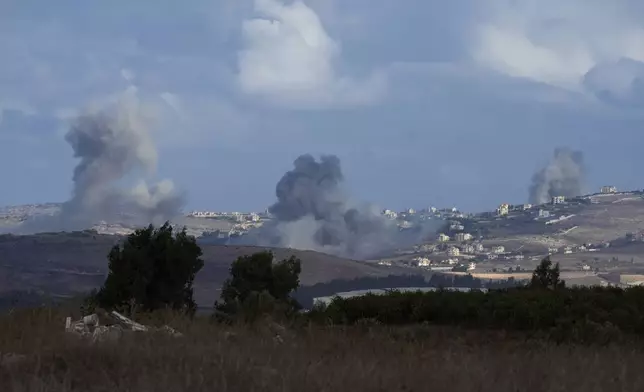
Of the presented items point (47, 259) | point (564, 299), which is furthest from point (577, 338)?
point (47, 259)

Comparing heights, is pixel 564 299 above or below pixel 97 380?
above

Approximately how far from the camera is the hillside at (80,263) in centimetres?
6169

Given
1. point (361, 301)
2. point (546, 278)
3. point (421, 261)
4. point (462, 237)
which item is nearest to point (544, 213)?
point (462, 237)

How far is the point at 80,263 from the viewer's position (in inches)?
2901

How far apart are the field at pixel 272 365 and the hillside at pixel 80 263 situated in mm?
43762

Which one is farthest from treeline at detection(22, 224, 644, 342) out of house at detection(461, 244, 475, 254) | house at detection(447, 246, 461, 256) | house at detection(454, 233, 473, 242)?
house at detection(454, 233, 473, 242)

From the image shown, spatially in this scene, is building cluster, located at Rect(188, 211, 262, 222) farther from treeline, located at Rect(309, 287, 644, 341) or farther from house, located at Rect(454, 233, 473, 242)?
treeline, located at Rect(309, 287, 644, 341)

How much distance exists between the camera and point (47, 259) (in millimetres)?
77500

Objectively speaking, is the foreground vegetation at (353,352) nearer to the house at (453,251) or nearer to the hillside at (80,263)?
the hillside at (80,263)

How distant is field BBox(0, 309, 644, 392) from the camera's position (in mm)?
6180

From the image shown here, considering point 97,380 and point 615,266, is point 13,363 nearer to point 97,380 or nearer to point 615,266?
point 97,380

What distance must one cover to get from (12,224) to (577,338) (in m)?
139

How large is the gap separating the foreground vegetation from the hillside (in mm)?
38540

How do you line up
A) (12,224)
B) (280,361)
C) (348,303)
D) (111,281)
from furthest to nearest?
(12,224) < (111,281) < (348,303) < (280,361)
